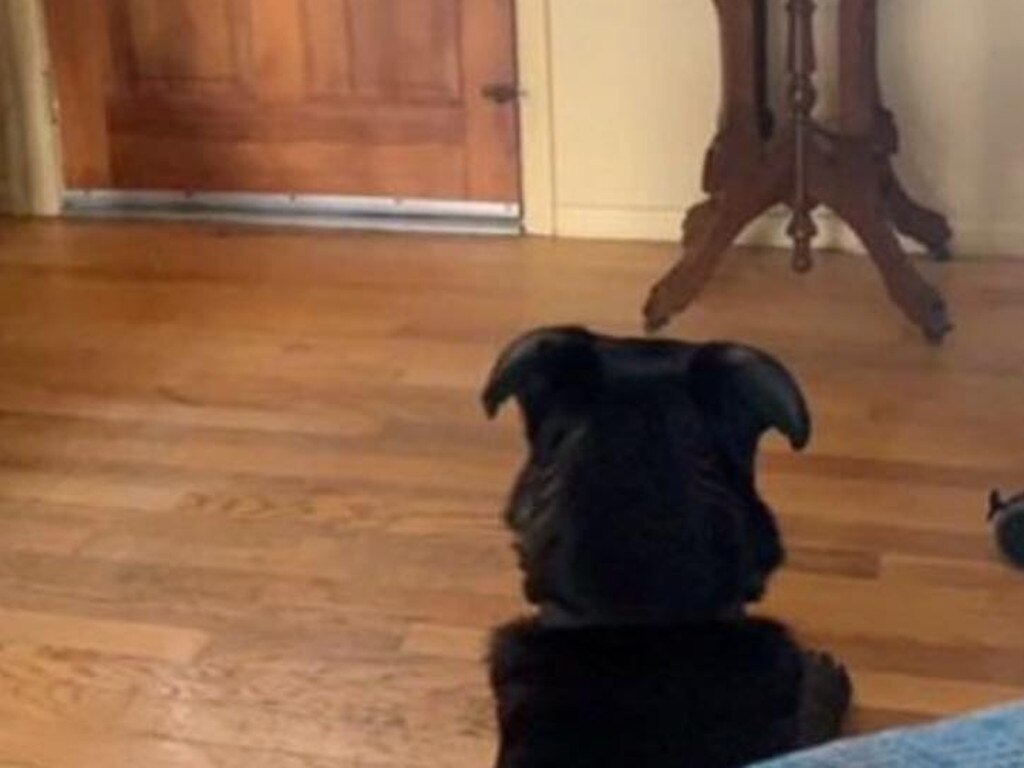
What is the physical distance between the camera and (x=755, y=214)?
349cm

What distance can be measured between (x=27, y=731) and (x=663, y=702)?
945 mm

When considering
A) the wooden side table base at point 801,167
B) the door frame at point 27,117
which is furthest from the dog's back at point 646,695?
the door frame at point 27,117

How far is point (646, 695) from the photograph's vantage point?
178 cm

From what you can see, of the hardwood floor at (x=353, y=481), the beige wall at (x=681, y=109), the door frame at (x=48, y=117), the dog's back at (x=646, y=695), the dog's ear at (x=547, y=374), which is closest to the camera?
the dog's back at (x=646, y=695)

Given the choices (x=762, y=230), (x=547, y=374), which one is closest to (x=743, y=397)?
(x=547, y=374)

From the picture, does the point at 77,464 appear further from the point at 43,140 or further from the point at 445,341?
the point at 43,140

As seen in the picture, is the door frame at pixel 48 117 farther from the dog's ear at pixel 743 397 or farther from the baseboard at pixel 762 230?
the dog's ear at pixel 743 397

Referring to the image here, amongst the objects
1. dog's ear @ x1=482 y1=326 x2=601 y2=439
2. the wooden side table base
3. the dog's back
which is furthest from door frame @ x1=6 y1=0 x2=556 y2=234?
the dog's back

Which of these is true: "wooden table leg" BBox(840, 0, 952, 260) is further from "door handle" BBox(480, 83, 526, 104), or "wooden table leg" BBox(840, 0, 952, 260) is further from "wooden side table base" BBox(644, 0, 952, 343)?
"door handle" BBox(480, 83, 526, 104)

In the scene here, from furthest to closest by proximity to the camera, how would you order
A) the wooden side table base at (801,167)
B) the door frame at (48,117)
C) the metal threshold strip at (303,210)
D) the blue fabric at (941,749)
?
the metal threshold strip at (303,210)
the door frame at (48,117)
the wooden side table base at (801,167)
the blue fabric at (941,749)

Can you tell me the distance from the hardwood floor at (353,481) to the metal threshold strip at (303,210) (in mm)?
71

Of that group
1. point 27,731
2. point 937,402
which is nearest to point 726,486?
point 27,731

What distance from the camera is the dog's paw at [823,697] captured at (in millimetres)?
2054

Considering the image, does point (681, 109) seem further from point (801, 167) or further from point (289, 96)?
point (289, 96)
